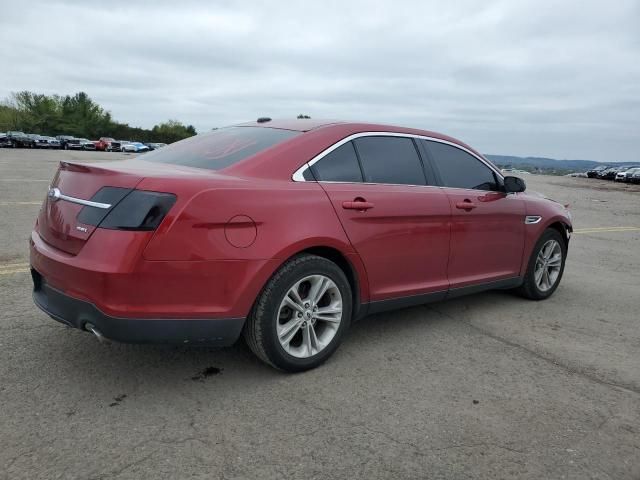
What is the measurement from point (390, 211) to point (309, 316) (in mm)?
946

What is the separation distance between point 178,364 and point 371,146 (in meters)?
1.97

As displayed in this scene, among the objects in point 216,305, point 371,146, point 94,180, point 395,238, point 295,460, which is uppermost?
point 371,146

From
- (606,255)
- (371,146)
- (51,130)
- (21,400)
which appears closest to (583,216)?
(606,255)

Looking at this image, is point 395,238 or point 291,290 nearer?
point 291,290

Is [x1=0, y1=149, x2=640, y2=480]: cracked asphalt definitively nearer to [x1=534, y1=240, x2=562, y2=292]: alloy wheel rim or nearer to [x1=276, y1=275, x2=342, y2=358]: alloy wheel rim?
[x1=276, y1=275, x2=342, y2=358]: alloy wheel rim

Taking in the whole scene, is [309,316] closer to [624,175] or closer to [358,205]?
[358,205]

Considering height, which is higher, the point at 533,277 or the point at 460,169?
the point at 460,169

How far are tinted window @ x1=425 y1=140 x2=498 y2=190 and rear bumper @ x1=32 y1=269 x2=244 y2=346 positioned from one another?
7.31 feet

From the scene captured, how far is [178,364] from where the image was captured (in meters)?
3.49

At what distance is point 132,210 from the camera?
285 cm

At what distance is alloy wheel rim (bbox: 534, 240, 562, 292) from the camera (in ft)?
17.9

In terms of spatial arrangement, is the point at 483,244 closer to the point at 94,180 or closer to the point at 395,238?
the point at 395,238

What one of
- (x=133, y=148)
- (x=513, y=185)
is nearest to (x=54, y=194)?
(x=513, y=185)

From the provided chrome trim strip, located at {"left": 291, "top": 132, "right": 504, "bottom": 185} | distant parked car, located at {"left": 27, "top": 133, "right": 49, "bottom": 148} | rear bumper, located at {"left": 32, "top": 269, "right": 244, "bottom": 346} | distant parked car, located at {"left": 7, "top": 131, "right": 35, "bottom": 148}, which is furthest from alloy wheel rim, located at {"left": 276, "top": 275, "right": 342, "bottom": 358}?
distant parked car, located at {"left": 27, "top": 133, "right": 49, "bottom": 148}
